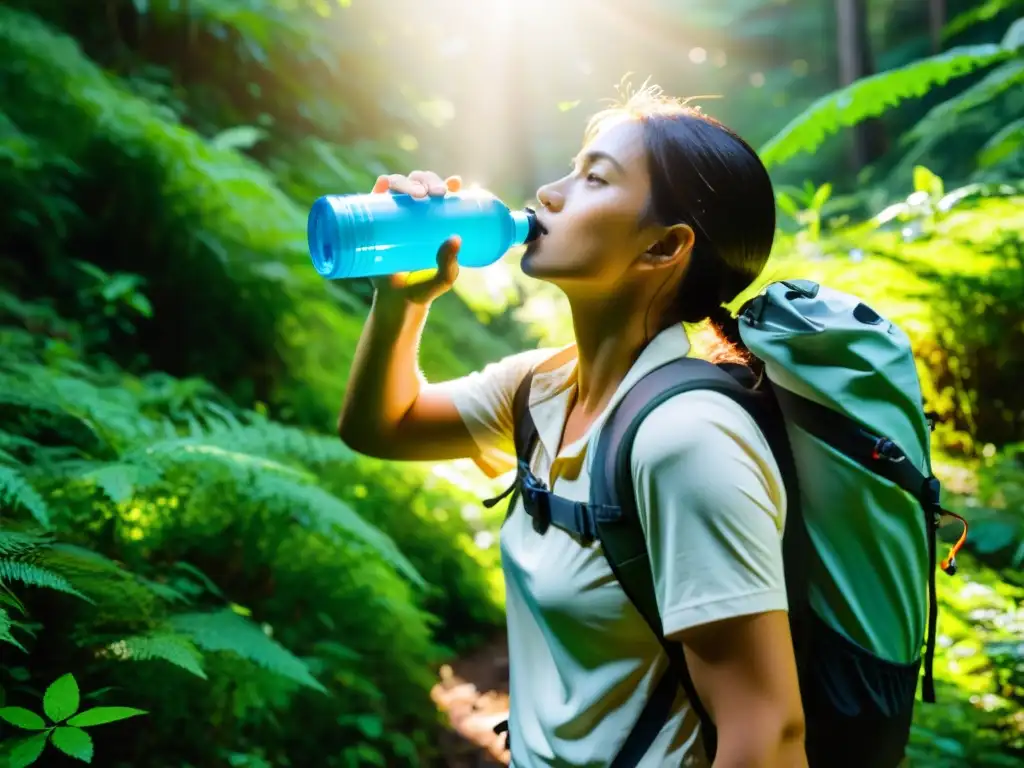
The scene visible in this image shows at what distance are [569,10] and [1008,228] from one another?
11798 millimetres

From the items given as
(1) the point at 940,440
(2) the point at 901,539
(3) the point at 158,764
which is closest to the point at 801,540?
(2) the point at 901,539

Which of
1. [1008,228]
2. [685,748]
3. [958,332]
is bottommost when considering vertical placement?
[958,332]

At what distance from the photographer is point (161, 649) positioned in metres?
2.32

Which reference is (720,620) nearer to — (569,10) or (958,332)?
(958,332)

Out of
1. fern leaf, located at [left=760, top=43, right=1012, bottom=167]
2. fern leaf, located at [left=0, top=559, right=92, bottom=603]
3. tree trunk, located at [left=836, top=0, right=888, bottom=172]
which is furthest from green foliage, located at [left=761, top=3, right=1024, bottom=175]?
tree trunk, located at [left=836, top=0, right=888, bottom=172]

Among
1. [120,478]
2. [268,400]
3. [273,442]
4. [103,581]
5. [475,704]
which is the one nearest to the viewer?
[103,581]

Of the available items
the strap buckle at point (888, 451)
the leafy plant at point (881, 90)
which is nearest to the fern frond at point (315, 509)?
the strap buckle at point (888, 451)

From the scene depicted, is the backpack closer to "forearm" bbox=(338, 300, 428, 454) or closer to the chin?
the chin

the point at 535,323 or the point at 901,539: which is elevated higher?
the point at 901,539

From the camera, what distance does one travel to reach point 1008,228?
523 centimetres

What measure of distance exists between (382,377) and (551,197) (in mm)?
641

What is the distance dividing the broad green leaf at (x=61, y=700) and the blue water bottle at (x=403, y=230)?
1.04 metres

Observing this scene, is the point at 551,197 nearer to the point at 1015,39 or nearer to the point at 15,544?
the point at 15,544

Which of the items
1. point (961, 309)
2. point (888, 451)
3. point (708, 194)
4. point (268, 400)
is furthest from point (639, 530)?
point (961, 309)
